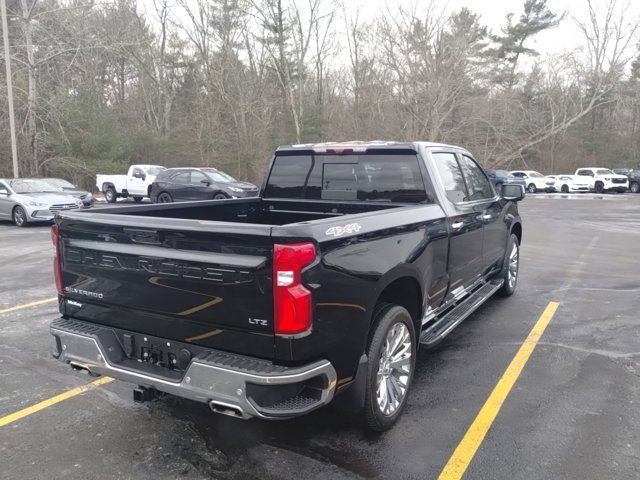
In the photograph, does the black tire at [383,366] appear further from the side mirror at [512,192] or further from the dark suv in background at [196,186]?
the dark suv in background at [196,186]

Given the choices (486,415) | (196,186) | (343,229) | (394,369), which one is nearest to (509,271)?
(486,415)

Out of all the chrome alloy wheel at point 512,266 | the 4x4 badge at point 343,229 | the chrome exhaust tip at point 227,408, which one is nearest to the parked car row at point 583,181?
the chrome alloy wheel at point 512,266

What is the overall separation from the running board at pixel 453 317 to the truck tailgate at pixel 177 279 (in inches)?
71.7

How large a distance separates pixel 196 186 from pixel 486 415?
55.3ft

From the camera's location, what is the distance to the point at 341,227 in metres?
2.96

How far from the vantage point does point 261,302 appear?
8.87 feet

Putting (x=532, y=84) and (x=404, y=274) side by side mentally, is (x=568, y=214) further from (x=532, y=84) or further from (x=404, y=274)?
(x=532, y=84)

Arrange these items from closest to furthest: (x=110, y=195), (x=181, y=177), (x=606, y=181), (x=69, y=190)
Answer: (x=69, y=190)
(x=181, y=177)
(x=110, y=195)
(x=606, y=181)

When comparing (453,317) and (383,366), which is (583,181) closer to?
(453,317)

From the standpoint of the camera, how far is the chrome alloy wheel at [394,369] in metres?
3.45

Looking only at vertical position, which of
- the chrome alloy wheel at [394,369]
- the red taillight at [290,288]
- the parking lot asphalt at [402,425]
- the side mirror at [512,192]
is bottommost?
the parking lot asphalt at [402,425]

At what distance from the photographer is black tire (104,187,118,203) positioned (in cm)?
2434

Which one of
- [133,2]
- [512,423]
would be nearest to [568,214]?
[512,423]

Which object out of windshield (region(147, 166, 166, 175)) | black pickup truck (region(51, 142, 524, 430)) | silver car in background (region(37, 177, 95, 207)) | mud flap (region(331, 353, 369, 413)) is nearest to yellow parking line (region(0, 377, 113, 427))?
black pickup truck (region(51, 142, 524, 430))
